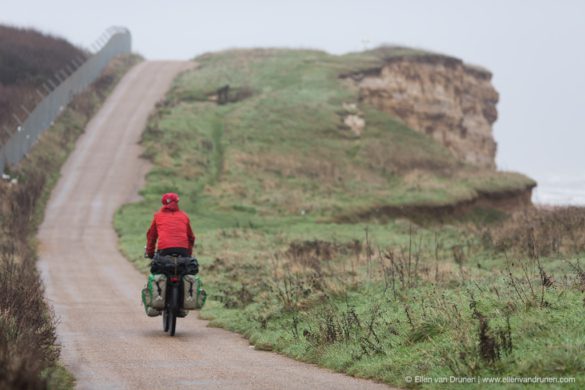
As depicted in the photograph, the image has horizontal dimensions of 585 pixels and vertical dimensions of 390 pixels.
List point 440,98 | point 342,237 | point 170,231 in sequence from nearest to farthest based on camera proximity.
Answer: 1. point 170,231
2. point 342,237
3. point 440,98

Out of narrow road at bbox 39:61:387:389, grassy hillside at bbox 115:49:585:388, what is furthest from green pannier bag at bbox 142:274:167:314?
grassy hillside at bbox 115:49:585:388

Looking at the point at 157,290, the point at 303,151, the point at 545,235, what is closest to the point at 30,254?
the point at 157,290

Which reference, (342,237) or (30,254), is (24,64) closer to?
(342,237)

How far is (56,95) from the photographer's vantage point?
57.7m

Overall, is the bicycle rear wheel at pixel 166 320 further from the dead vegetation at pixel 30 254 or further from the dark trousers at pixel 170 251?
the dead vegetation at pixel 30 254

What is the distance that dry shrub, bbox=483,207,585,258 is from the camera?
2192 cm

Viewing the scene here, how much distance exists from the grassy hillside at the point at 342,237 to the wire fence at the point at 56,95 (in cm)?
599

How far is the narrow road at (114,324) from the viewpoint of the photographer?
11.2 meters

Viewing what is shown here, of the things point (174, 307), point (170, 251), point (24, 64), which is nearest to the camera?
point (174, 307)

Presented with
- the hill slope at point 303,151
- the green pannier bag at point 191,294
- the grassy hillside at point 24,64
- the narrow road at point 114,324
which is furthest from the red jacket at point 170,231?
the grassy hillside at point 24,64

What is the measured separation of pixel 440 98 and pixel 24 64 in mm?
30686

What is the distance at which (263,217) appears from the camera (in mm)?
43375

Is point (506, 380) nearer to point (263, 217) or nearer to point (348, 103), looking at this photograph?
point (263, 217)

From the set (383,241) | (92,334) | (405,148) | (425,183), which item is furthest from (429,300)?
(405,148)
